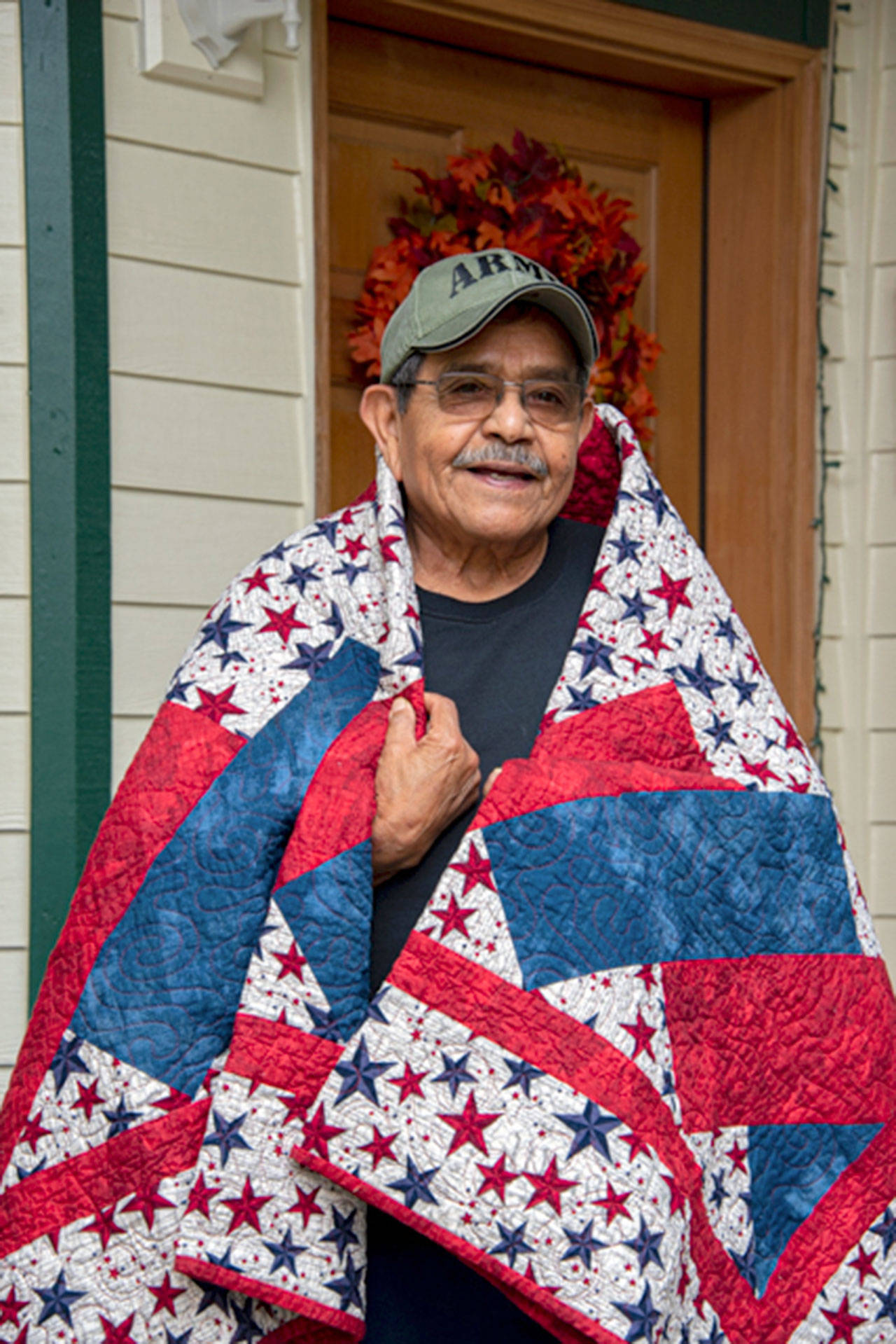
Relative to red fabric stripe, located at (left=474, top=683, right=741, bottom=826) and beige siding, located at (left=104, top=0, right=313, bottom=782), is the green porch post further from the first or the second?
red fabric stripe, located at (left=474, top=683, right=741, bottom=826)

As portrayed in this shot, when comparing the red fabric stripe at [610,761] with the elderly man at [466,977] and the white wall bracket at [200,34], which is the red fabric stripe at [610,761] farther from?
the white wall bracket at [200,34]

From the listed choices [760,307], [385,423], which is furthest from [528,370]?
[760,307]

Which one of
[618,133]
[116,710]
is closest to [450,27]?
[618,133]

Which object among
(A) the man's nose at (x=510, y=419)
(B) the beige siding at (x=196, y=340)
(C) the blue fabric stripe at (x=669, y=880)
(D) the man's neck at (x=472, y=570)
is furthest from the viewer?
(B) the beige siding at (x=196, y=340)

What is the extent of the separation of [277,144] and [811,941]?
1.75m

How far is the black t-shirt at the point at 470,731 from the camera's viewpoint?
149cm

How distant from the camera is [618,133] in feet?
10.4

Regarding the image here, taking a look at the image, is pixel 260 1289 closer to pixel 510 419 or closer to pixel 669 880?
pixel 669 880

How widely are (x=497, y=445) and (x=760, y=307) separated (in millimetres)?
1780

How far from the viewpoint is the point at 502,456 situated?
1.66 metres

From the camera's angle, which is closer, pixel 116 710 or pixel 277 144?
pixel 116 710

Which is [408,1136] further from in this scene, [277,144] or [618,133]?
[618,133]

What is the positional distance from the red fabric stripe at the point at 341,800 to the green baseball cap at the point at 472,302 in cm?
41

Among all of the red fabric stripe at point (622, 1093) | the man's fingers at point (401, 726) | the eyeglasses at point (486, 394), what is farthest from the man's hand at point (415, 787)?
the eyeglasses at point (486, 394)
